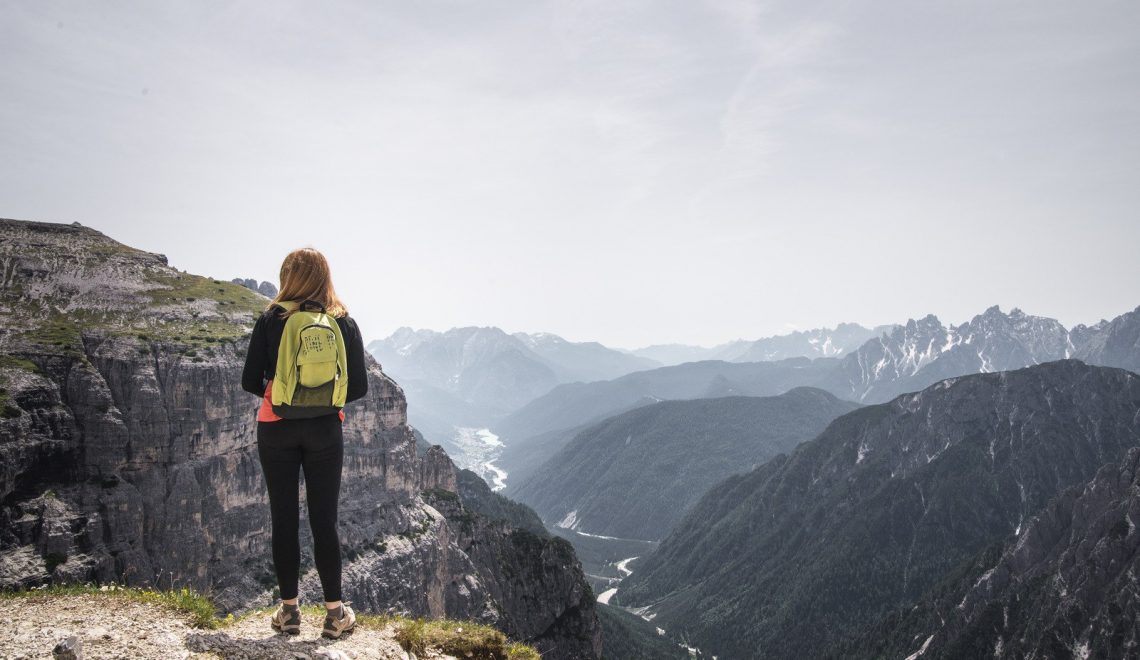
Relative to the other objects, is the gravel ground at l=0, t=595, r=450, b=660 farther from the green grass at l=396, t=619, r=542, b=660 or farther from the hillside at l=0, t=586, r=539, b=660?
the green grass at l=396, t=619, r=542, b=660

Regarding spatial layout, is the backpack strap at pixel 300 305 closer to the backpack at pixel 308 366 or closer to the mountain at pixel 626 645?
the backpack at pixel 308 366

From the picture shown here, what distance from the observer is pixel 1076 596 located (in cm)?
13425

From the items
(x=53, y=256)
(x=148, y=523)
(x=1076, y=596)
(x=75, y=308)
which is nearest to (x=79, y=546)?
(x=148, y=523)

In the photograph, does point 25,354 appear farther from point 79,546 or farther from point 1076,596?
point 1076,596

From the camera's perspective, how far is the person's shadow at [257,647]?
1000 cm

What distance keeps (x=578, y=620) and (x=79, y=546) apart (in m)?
84.4

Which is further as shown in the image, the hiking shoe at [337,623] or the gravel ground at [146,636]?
the hiking shoe at [337,623]

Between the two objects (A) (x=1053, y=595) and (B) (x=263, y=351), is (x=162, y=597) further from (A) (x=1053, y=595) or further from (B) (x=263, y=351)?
(A) (x=1053, y=595)

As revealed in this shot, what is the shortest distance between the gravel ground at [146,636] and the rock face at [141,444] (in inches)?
2215

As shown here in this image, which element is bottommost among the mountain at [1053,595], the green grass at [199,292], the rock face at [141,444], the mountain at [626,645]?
the mountain at [626,645]

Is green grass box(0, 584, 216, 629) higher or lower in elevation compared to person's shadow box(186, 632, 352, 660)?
higher

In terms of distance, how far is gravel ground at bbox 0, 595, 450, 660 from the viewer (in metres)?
9.90

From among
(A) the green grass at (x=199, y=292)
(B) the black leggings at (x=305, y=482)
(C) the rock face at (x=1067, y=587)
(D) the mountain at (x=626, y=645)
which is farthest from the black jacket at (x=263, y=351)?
(C) the rock face at (x=1067, y=587)

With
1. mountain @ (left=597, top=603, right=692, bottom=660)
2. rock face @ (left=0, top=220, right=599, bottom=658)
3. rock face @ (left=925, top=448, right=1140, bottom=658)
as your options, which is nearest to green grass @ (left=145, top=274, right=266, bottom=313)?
rock face @ (left=0, top=220, right=599, bottom=658)
